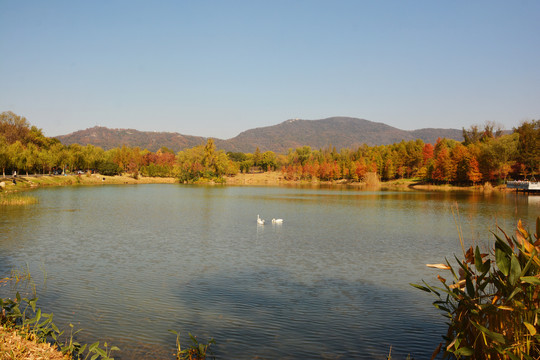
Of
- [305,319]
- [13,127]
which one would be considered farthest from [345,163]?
[305,319]

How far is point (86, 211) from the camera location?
4359cm

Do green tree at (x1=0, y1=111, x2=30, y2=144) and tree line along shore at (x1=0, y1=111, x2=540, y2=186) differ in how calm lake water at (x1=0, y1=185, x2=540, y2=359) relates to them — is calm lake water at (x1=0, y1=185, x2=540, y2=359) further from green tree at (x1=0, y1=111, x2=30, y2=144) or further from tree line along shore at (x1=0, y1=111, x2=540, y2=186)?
green tree at (x1=0, y1=111, x2=30, y2=144)

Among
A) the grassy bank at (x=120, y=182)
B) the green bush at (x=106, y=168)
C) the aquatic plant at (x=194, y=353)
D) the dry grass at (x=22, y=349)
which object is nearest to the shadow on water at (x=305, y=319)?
the aquatic plant at (x=194, y=353)

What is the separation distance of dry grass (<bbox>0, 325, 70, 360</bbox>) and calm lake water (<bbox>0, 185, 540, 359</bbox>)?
1.85m

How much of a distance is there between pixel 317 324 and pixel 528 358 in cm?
648

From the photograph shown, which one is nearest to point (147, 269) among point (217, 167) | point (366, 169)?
point (217, 167)

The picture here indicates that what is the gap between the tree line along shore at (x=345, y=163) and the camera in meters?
103

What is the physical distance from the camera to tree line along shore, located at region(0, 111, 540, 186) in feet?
336

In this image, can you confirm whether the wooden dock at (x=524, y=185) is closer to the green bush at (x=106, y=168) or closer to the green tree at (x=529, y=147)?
the green tree at (x=529, y=147)

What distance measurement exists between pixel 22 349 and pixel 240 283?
32.9 ft

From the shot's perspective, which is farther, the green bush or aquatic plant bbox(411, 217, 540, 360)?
the green bush

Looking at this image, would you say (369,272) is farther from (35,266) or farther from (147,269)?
(35,266)

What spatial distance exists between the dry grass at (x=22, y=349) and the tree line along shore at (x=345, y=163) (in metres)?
88.3

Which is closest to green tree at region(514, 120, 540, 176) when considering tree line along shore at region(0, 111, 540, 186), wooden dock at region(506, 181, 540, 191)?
tree line along shore at region(0, 111, 540, 186)
